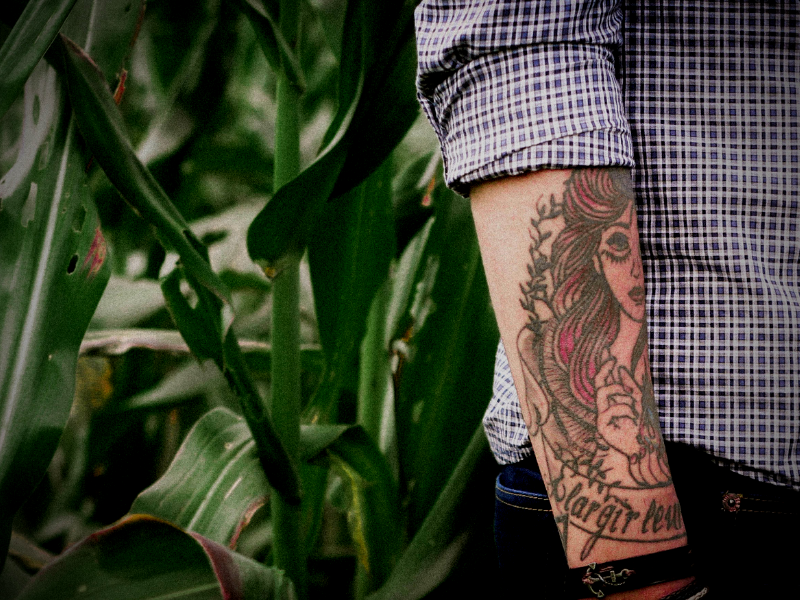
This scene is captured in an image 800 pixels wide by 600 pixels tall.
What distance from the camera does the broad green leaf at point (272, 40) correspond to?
542mm

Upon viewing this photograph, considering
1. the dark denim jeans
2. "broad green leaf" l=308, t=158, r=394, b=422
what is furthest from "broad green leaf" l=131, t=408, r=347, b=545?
the dark denim jeans

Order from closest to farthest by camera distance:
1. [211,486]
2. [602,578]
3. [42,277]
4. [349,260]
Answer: [602,578] → [42,277] → [211,486] → [349,260]

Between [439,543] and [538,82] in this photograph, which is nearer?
[538,82]

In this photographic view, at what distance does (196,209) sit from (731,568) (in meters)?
0.79

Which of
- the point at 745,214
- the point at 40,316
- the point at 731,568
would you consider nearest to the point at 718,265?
the point at 745,214

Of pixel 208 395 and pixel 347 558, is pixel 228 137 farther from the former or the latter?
pixel 347 558

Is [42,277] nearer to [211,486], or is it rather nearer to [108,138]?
[108,138]

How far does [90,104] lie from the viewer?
1.63 ft

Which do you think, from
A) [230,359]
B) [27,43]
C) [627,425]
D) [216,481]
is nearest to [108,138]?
[27,43]

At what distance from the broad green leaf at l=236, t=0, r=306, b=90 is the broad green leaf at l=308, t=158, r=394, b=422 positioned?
5.7 inches

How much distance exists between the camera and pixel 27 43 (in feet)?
1.39

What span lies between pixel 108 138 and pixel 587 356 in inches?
14.9

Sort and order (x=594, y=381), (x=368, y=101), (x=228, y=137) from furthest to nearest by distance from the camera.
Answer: (x=228, y=137)
(x=368, y=101)
(x=594, y=381)

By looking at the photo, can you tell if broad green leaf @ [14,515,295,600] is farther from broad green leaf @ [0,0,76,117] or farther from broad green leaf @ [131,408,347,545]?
broad green leaf @ [0,0,76,117]
